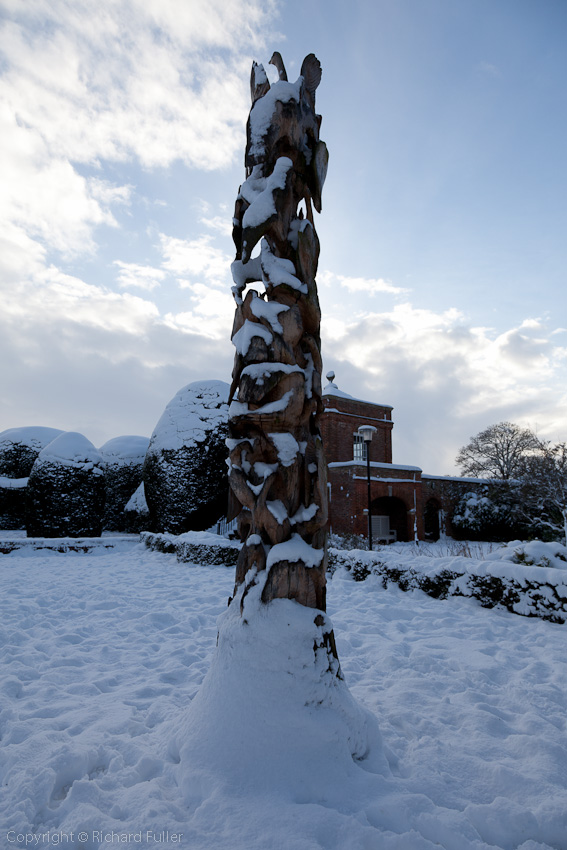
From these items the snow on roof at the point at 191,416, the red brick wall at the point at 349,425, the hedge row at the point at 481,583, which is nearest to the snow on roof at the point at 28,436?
the snow on roof at the point at 191,416

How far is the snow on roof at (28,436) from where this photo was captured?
15.3m

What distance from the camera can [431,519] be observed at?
23000mm

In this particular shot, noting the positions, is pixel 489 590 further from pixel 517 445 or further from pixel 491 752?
pixel 517 445

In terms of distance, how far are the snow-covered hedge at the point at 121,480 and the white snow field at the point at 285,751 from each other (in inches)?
464

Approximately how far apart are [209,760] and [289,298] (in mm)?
2315

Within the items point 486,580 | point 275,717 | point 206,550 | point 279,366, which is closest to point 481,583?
point 486,580

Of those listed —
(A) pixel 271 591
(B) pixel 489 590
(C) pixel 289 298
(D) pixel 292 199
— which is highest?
(D) pixel 292 199

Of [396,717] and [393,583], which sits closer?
[396,717]

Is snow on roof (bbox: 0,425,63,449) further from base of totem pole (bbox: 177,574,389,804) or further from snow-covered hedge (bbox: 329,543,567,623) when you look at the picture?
base of totem pole (bbox: 177,574,389,804)

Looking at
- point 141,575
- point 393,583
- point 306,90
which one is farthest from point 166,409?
point 306,90

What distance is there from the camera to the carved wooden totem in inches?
91.6

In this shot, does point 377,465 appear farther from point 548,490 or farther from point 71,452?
point 71,452

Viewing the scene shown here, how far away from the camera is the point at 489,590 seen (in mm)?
5574

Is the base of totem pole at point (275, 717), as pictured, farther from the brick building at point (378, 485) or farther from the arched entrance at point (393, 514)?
the arched entrance at point (393, 514)
